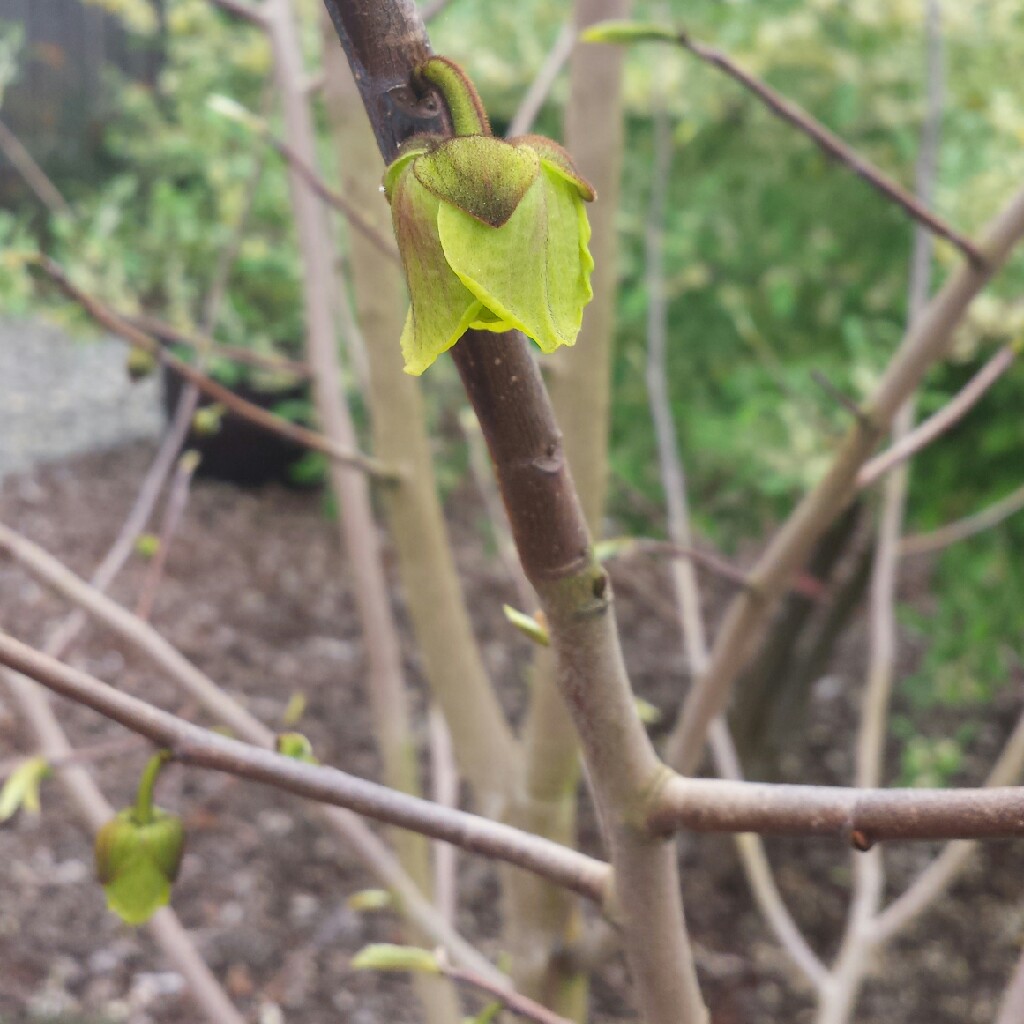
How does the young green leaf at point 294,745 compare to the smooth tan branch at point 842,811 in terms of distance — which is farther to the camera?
the young green leaf at point 294,745

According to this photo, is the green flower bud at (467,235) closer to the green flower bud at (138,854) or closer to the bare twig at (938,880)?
the green flower bud at (138,854)

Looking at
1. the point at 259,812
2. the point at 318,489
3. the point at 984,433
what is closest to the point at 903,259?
the point at 984,433

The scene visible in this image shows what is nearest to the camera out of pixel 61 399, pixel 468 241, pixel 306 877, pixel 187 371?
pixel 468 241

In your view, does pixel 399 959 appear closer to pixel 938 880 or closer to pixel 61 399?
pixel 938 880

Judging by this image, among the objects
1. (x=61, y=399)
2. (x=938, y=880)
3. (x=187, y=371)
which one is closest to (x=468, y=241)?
(x=187, y=371)

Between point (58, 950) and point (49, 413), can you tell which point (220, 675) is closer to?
point (58, 950)

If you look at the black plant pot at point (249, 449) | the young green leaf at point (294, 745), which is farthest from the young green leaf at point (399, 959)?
the black plant pot at point (249, 449)
